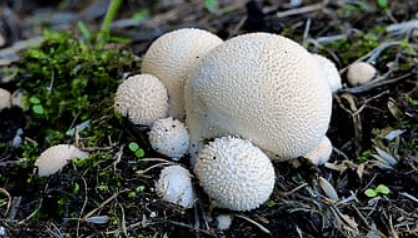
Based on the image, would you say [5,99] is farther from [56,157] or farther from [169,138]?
[169,138]

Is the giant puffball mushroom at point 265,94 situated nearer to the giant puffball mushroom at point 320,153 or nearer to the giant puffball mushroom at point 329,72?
the giant puffball mushroom at point 320,153

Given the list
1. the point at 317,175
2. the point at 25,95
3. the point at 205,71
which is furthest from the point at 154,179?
the point at 25,95

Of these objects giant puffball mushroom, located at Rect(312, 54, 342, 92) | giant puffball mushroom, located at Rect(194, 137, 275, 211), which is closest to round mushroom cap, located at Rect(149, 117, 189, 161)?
giant puffball mushroom, located at Rect(194, 137, 275, 211)

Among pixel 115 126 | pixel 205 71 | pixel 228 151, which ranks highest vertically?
pixel 205 71

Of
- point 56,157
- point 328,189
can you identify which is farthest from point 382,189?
point 56,157

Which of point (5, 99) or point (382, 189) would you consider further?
point (5, 99)

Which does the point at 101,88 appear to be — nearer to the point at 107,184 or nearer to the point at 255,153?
the point at 107,184

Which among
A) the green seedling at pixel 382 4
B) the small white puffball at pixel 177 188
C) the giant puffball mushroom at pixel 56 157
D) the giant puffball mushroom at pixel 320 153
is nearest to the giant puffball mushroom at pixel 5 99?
the giant puffball mushroom at pixel 56 157

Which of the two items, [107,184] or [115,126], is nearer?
[107,184]

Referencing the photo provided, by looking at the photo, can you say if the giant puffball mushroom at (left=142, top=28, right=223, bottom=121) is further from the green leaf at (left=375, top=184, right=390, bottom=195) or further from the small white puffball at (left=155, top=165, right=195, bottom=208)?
the green leaf at (left=375, top=184, right=390, bottom=195)
